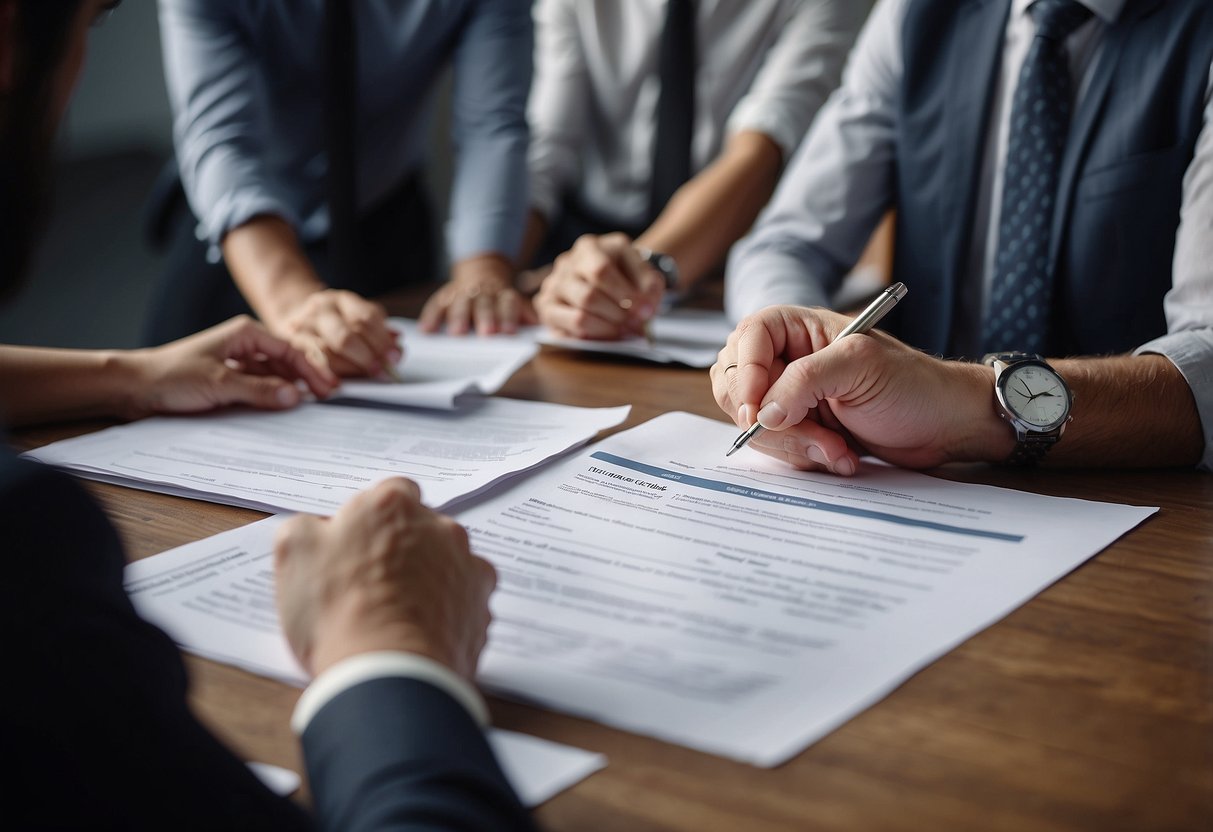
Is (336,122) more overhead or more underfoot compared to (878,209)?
more overhead

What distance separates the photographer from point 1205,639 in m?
0.63

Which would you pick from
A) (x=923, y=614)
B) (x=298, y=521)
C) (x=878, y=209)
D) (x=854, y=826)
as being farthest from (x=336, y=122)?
(x=854, y=826)

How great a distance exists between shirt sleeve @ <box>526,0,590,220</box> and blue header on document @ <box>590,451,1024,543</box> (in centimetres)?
130

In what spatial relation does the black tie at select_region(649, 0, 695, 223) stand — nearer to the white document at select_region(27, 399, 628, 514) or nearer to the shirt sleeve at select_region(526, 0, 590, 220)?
the shirt sleeve at select_region(526, 0, 590, 220)

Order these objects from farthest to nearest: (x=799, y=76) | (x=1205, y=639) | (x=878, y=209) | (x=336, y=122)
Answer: (x=799, y=76), (x=336, y=122), (x=878, y=209), (x=1205, y=639)

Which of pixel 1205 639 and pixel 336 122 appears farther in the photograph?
pixel 336 122

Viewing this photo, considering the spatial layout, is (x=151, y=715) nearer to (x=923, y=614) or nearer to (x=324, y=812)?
(x=324, y=812)

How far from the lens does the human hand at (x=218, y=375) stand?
108cm

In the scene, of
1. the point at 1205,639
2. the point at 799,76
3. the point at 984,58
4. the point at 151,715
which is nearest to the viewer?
the point at 151,715

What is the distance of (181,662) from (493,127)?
4.72 feet

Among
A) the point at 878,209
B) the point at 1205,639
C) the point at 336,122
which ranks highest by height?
the point at 336,122

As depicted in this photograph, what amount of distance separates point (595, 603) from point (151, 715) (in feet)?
0.95

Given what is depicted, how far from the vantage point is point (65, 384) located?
106cm

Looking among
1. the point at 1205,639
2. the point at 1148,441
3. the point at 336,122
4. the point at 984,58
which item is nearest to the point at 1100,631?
the point at 1205,639
